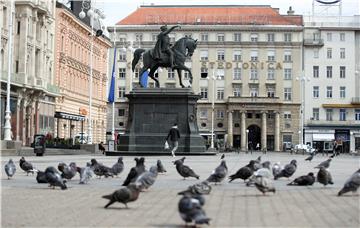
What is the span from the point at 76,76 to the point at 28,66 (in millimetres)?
21552

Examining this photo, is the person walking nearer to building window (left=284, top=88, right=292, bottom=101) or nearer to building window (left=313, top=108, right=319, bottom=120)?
building window (left=313, top=108, right=319, bottom=120)

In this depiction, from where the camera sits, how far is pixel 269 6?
11931cm

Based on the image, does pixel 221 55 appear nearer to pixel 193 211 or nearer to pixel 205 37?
pixel 205 37

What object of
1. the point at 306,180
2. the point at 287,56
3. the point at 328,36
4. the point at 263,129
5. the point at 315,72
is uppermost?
the point at 328,36

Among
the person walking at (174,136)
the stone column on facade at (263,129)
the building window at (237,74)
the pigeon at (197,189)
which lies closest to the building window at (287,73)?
the stone column on facade at (263,129)

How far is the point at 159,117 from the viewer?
4094 cm

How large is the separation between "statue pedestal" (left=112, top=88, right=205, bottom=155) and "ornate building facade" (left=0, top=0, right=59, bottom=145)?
2266 cm

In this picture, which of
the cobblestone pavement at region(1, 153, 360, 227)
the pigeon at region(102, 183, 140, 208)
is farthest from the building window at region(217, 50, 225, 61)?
the pigeon at region(102, 183, 140, 208)

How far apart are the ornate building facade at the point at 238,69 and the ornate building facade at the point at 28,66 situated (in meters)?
38.6

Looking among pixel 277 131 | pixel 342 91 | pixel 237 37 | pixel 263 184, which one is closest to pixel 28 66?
pixel 237 37

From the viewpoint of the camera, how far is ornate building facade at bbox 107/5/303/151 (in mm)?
113625

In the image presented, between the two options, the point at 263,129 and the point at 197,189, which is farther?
the point at 263,129

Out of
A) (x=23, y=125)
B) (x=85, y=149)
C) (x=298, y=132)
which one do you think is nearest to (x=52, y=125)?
(x=23, y=125)

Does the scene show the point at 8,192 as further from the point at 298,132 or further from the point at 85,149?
the point at 298,132
